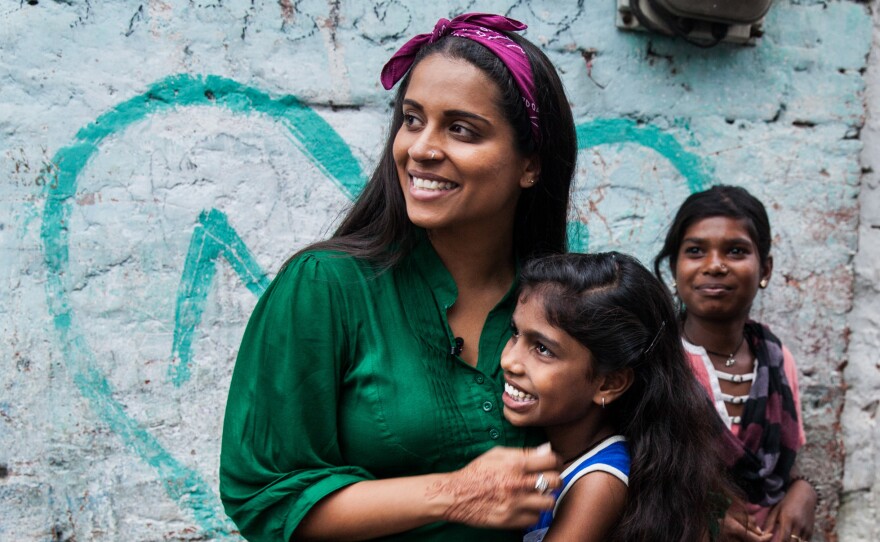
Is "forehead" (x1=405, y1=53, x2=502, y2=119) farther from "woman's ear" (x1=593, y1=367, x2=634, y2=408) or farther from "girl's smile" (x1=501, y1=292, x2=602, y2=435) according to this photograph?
"woman's ear" (x1=593, y1=367, x2=634, y2=408)

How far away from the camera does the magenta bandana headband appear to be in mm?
1701

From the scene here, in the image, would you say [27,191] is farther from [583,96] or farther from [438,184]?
[583,96]

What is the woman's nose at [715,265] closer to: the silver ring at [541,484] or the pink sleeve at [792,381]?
the pink sleeve at [792,381]

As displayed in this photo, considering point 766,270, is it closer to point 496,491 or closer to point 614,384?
point 614,384

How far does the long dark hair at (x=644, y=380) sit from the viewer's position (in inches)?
68.2

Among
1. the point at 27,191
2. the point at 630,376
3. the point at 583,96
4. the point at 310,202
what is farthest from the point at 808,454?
the point at 27,191

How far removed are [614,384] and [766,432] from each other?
Result: 122cm

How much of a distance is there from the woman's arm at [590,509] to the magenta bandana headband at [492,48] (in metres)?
0.77

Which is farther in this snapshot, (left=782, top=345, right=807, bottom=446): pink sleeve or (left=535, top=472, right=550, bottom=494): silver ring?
(left=782, top=345, right=807, bottom=446): pink sleeve

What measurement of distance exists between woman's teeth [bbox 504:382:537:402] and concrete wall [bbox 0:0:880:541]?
1313mm

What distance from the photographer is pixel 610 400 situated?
1.81 meters

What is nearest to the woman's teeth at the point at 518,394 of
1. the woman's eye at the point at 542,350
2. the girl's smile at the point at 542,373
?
the girl's smile at the point at 542,373

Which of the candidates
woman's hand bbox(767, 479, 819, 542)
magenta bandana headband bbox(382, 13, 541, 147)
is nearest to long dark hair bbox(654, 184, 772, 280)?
woman's hand bbox(767, 479, 819, 542)

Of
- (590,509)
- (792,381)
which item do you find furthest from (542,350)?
(792,381)
